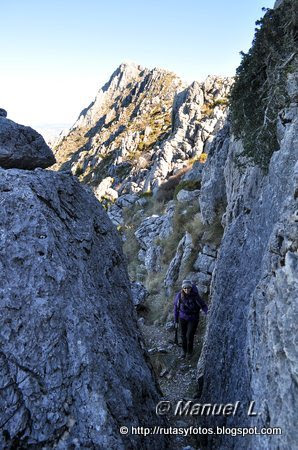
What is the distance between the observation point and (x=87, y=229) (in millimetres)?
8719

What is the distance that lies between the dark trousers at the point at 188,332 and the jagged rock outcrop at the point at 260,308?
6.19ft

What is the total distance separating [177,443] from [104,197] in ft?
169

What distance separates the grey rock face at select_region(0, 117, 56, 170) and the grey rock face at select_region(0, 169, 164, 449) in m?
1.99

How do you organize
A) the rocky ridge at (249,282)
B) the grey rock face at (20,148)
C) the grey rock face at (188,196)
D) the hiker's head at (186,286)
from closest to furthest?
the rocky ridge at (249,282), the grey rock face at (20,148), the hiker's head at (186,286), the grey rock face at (188,196)

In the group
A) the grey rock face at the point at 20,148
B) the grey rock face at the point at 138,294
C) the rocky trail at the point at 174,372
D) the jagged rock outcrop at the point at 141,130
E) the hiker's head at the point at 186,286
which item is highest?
the jagged rock outcrop at the point at 141,130

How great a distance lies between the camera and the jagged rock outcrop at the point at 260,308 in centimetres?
467

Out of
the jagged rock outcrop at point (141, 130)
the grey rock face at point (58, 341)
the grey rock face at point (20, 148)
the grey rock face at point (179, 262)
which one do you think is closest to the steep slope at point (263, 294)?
the grey rock face at point (58, 341)

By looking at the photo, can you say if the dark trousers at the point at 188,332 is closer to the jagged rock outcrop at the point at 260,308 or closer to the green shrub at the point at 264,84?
the jagged rock outcrop at the point at 260,308

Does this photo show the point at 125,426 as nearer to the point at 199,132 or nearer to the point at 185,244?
the point at 185,244

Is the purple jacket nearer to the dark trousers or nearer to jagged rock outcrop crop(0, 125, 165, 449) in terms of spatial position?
the dark trousers

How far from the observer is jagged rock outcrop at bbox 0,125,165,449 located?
5.42m

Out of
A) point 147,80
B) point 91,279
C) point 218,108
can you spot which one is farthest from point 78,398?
point 147,80

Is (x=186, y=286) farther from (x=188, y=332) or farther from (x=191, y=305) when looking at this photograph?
(x=188, y=332)

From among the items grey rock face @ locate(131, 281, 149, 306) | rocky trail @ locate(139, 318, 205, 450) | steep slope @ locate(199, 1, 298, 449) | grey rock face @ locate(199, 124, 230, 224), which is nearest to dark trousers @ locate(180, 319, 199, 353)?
rocky trail @ locate(139, 318, 205, 450)
